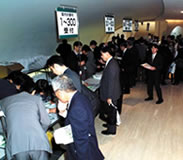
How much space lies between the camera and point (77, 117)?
1.72 metres

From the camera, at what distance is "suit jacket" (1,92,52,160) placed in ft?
5.74

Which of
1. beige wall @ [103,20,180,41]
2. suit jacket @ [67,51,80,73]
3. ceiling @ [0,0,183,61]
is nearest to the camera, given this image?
ceiling @ [0,0,183,61]

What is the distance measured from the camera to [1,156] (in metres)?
1.91

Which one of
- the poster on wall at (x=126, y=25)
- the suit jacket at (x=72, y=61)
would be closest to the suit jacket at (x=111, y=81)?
the suit jacket at (x=72, y=61)

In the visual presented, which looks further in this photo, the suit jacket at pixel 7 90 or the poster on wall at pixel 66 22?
the poster on wall at pixel 66 22

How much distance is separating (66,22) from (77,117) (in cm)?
180

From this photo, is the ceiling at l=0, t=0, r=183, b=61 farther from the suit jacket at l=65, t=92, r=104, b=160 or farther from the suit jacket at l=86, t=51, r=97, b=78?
the suit jacket at l=65, t=92, r=104, b=160

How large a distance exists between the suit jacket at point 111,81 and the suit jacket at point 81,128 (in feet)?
4.27

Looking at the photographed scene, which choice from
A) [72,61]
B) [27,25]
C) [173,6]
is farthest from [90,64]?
[173,6]

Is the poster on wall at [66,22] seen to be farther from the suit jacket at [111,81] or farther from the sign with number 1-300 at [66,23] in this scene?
the suit jacket at [111,81]

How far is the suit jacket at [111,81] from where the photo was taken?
3066 mm

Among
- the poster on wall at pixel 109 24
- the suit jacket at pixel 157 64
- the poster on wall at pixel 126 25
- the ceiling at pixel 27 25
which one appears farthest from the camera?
the poster on wall at pixel 126 25

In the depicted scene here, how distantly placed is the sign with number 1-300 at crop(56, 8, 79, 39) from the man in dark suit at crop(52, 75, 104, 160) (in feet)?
4.49

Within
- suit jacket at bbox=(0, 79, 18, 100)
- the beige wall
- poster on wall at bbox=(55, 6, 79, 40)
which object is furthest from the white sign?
the beige wall
